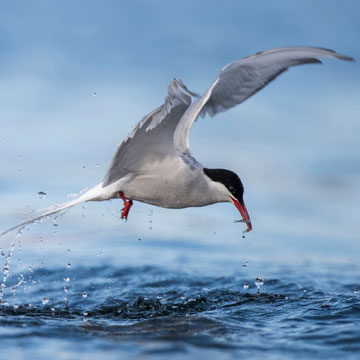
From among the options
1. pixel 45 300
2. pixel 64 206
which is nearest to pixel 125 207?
pixel 64 206

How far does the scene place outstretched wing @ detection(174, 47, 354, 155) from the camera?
6.22 m

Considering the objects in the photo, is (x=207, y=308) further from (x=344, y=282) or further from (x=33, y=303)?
(x=344, y=282)

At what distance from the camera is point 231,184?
280 inches

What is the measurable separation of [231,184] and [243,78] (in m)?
1.04

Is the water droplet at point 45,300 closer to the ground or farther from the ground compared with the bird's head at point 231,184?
closer to the ground

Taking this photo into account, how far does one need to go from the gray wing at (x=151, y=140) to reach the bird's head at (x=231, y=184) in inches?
17.9

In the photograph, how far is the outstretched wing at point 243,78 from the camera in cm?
622

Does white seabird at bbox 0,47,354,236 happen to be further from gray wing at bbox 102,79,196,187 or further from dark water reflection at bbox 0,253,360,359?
dark water reflection at bbox 0,253,360,359

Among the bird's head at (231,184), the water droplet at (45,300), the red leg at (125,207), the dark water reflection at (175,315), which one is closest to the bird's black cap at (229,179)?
the bird's head at (231,184)

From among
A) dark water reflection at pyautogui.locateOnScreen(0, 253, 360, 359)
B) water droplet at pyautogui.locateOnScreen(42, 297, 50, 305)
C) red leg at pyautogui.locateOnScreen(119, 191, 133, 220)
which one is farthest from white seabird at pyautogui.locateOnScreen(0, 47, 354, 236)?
water droplet at pyautogui.locateOnScreen(42, 297, 50, 305)

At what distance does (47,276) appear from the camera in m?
10.2

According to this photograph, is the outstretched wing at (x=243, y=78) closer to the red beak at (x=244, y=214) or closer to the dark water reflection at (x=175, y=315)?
the red beak at (x=244, y=214)

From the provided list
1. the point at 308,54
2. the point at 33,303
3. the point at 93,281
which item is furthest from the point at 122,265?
the point at 308,54

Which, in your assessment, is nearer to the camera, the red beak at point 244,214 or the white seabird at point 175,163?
the white seabird at point 175,163
